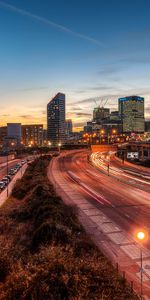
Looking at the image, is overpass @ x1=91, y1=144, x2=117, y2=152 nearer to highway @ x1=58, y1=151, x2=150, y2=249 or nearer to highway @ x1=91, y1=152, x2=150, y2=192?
highway @ x1=91, y1=152, x2=150, y2=192

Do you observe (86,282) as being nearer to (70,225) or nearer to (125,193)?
(70,225)

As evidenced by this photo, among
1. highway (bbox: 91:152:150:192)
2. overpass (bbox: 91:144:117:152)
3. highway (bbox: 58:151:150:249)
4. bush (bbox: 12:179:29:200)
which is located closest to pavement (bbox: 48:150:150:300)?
highway (bbox: 58:151:150:249)

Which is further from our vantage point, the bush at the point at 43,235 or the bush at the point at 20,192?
the bush at the point at 20,192

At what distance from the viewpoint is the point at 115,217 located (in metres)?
33.1

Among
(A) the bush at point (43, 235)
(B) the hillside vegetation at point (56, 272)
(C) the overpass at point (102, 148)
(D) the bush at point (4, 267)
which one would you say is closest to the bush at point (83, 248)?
(B) the hillside vegetation at point (56, 272)

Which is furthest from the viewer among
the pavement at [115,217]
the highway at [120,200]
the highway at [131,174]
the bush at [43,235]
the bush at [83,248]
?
the highway at [131,174]

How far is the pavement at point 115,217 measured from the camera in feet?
70.2

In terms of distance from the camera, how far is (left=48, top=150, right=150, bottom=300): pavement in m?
21.4

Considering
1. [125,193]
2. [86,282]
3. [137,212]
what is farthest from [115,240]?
[125,193]

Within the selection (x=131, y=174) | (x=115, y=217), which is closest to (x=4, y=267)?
(x=115, y=217)

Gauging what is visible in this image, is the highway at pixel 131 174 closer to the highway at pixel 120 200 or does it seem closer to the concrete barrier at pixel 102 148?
the highway at pixel 120 200

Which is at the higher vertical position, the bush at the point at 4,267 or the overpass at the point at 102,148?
the overpass at the point at 102,148

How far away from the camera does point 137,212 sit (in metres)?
34.8

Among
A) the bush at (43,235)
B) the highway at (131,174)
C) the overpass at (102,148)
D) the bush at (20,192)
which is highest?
the overpass at (102,148)
